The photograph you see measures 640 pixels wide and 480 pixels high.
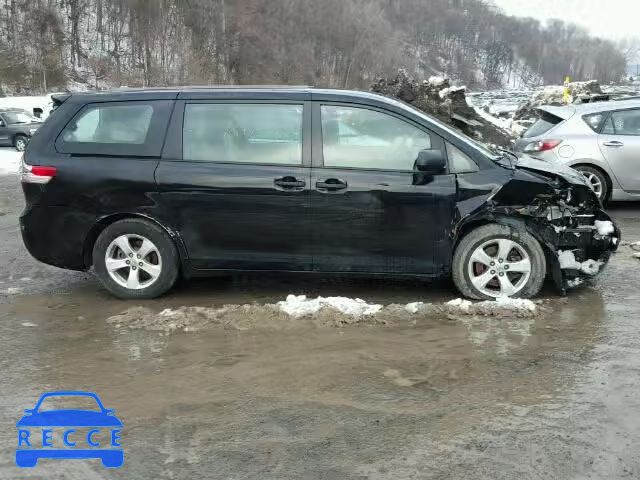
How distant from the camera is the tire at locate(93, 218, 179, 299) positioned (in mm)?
5152

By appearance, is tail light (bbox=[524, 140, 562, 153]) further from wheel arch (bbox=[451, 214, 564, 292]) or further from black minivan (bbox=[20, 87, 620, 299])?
wheel arch (bbox=[451, 214, 564, 292])

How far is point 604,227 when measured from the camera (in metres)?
5.18

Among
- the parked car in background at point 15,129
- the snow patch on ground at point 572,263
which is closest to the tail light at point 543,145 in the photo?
the snow patch on ground at point 572,263

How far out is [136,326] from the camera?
4.67 m

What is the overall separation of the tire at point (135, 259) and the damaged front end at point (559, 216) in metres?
2.47

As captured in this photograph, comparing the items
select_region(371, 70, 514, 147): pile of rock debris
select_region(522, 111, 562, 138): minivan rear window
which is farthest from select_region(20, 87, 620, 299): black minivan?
select_region(371, 70, 514, 147): pile of rock debris

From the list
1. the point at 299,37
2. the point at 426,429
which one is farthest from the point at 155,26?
the point at 426,429

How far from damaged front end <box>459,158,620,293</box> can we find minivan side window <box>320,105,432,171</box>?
0.52 m

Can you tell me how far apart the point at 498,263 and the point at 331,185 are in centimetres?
148

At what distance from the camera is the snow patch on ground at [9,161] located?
15927 mm

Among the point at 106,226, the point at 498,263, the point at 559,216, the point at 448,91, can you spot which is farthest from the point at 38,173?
the point at 448,91

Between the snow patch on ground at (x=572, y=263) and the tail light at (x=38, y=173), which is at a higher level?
the tail light at (x=38, y=173)

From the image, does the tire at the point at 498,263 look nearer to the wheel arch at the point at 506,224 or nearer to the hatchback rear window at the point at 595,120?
the wheel arch at the point at 506,224

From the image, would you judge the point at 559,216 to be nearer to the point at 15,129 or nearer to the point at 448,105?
the point at 448,105
